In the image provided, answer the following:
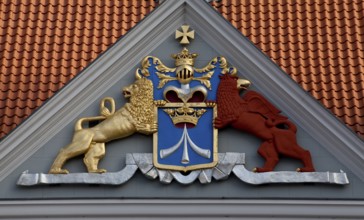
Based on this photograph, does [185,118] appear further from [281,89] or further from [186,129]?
[281,89]

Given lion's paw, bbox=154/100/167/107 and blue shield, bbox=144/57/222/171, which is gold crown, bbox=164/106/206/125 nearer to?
blue shield, bbox=144/57/222/171

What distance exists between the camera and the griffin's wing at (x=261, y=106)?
22.7m

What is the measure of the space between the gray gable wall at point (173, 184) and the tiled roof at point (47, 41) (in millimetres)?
994

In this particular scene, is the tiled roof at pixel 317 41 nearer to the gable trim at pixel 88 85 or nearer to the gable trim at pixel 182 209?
the gable trim at pixel 182 209

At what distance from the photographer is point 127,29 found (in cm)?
2527

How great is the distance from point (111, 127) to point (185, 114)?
112 centimetres

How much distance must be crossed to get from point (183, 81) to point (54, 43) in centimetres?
314

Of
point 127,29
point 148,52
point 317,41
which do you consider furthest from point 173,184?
point 317,41

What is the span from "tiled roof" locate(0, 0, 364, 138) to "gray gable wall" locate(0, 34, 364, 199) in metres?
0.90

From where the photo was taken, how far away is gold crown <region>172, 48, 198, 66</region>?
2300 cm

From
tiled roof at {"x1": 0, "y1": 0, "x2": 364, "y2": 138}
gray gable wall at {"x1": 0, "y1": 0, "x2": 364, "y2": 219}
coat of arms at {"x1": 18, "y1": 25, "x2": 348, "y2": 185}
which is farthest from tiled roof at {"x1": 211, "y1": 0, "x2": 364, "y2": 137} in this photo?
coat of arms at {"x1": 18, "y1": 25, "x2": 348, "y2": 185}

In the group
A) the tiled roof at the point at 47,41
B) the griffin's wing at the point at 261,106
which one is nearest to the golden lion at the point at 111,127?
the tiled roof at the point at 47,41

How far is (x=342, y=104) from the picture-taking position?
77.2 ft

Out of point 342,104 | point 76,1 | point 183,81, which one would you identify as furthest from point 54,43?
point 342,104
